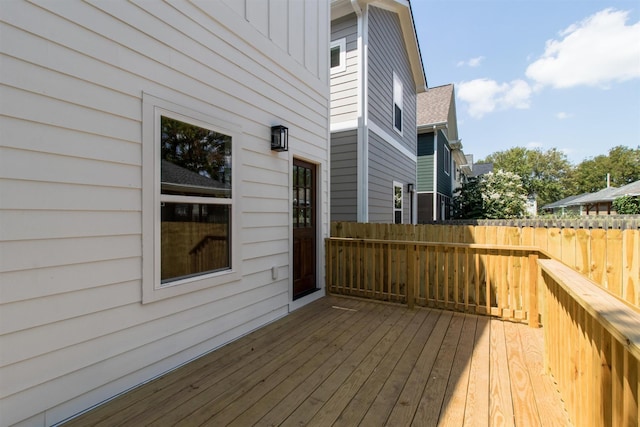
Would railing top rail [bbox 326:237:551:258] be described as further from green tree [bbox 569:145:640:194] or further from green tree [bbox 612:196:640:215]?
green tree [bbox 569:145:640:194]

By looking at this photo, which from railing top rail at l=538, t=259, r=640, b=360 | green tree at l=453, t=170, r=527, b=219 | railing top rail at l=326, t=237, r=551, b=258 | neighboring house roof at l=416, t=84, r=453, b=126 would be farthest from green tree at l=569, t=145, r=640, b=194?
railing top rail at l=538, t=259, r=640, b=360

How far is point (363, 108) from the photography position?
628cm

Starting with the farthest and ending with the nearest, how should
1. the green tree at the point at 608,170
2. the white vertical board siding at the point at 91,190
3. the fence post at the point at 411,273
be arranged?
the green tree at the point at 608,170 < the fence post at the point at 411,273 < the white vertical board siding at the point at 91,190

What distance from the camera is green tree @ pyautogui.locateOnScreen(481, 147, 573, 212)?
38312mm

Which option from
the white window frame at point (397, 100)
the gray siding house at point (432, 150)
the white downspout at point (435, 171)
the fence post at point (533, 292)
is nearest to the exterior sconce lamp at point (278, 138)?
the fence post at point (533, 292)

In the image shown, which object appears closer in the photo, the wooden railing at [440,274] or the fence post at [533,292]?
the fence post at [533,292]

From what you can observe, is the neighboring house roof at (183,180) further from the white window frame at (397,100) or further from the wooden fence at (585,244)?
the white window frame at (397,100)

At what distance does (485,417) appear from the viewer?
1.96m

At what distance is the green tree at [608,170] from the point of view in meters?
37.8

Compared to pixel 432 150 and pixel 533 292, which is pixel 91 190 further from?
pixel 432 150

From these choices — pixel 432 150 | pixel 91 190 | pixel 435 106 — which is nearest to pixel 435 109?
pixel 435 106

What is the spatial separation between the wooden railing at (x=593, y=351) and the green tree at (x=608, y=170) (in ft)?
163

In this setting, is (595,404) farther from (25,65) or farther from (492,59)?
(492,59)

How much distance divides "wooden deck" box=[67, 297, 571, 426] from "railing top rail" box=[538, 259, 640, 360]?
3.05 ft
